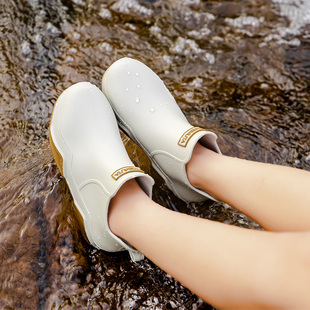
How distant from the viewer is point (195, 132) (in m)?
1.13

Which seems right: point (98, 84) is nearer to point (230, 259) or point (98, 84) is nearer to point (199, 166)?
point (199, 166)

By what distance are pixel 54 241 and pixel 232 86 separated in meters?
1.07

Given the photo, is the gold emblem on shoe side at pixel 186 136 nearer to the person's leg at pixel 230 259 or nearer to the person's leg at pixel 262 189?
the person's leg at pixel 262 189

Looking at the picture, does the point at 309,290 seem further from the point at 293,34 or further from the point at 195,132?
the point at 293,34

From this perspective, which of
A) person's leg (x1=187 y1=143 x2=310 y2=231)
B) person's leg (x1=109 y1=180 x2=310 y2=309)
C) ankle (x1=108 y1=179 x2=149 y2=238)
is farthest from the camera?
ankle (x1=108 y1=179 x2=149 y2=238)

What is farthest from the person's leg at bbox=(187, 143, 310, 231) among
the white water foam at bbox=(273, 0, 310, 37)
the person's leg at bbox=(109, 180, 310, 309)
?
the white water foam at bbox=(273, 0, 310, 37)

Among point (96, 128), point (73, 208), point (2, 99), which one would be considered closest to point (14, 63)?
point (2, 99)

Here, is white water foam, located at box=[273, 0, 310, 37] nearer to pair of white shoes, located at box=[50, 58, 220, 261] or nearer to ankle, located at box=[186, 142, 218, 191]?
pair of white shoes, located at box=[50, 58, 220, 261]

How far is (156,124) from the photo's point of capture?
125cm

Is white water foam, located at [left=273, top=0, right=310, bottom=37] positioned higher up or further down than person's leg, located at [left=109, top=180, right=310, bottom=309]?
further down

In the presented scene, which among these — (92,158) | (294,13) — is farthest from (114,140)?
(294,13)

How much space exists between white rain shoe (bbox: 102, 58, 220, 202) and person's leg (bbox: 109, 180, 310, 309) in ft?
0.83

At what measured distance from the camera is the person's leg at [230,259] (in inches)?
27.6

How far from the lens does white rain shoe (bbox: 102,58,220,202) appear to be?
1.14m
